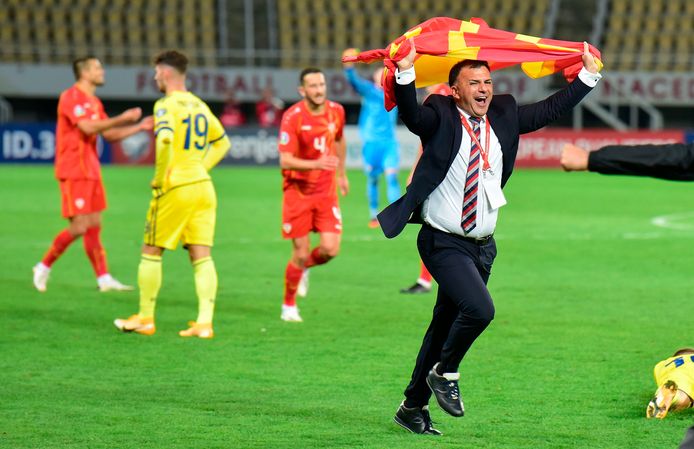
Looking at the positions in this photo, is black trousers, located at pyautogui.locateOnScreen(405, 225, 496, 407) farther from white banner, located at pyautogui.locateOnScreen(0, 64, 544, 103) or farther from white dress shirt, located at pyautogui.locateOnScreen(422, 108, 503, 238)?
white banner, located at pyautogui.locateOnScreen(0, 64, 544, 103)

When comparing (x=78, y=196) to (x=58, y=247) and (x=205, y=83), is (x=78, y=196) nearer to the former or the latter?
(x=58, y=247)

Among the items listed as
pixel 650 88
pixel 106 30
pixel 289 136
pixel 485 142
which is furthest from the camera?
pixel 106 30

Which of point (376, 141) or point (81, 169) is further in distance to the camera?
A: point (376, 141)

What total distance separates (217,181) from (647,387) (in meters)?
18.9

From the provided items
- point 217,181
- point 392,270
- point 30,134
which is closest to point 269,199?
point 217,181

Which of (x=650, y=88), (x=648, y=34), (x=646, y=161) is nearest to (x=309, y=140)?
(x=646, y=161)

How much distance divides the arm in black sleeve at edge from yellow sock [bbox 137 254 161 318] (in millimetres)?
5822

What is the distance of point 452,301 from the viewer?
20.3ft

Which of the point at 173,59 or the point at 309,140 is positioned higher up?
the point at 173,59

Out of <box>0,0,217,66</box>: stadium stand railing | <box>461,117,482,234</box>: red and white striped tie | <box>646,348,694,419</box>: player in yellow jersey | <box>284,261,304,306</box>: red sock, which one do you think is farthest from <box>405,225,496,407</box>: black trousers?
<box>0,0,217,66</box>: stadium stand railing

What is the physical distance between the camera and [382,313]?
1054cm

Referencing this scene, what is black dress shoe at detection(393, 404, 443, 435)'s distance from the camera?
635cm

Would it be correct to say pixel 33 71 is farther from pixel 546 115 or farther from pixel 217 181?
pixel 546 115

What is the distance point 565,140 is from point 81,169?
64.7ft
